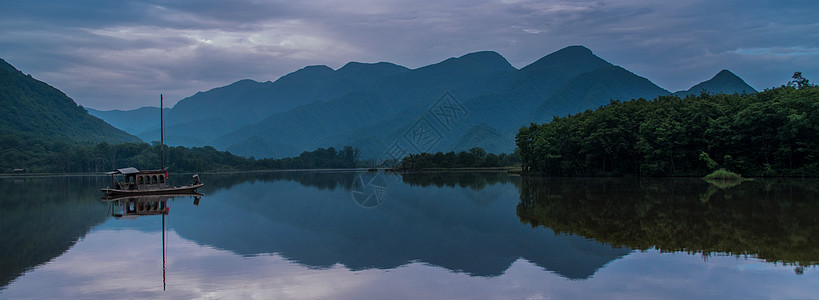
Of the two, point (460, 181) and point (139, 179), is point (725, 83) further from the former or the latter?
point (139, 179)

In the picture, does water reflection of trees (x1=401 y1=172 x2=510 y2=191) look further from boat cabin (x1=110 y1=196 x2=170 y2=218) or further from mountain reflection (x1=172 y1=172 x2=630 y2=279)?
boat cabin (x1=110 y1=196 x2=170 y2=218)

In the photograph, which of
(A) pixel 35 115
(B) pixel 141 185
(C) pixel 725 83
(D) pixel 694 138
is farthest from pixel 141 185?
(A) pixel 35 115

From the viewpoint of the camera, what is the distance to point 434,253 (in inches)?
489

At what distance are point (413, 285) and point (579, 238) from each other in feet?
19.3

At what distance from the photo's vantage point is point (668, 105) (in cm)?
5144

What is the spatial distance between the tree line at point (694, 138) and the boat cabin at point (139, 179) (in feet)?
114

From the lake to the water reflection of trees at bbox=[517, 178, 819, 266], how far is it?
0.05 meters

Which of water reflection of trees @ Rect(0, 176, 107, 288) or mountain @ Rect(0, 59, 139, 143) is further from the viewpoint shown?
mountain @ Rect(0, 59, 139, 143)

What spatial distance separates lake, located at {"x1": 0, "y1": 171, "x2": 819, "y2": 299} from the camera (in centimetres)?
905

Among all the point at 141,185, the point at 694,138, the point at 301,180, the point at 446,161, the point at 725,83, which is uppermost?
the point at 725,83

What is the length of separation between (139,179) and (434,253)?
28973mm

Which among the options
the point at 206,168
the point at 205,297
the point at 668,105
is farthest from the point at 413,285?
the point at 206,168

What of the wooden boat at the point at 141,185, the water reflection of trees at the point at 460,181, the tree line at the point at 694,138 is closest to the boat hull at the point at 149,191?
the wooden boat at the point at 141,185

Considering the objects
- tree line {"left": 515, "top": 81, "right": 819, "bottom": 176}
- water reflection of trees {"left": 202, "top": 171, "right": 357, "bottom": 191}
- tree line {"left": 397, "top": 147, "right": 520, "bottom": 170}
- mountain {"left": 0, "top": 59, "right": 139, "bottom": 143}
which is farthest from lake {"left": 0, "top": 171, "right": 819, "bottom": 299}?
mountain {"left": 0, "top": 59, "right": 139, "bottom": 143}
